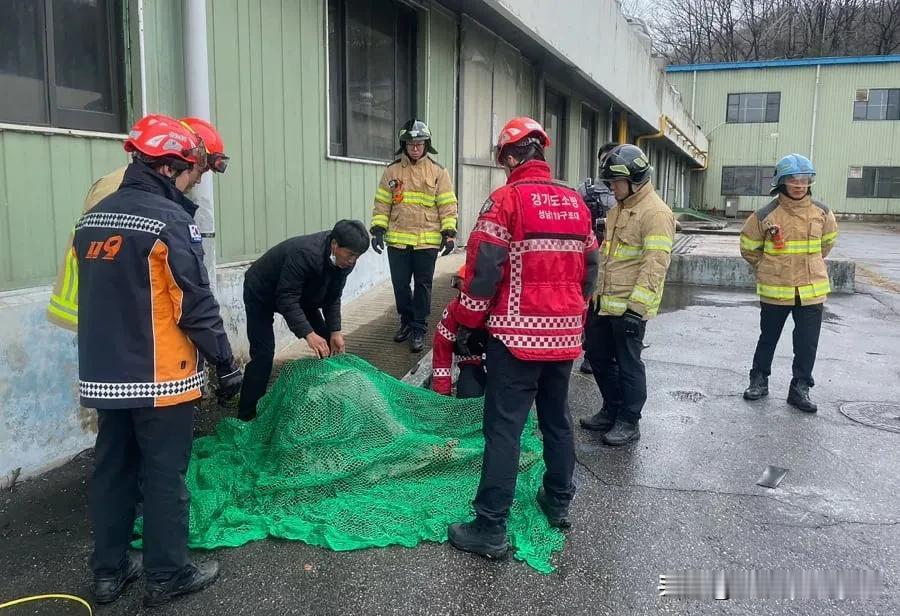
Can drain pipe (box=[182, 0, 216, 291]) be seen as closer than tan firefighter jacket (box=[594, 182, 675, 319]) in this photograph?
No

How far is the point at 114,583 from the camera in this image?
281 cm

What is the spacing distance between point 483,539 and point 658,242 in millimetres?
2229

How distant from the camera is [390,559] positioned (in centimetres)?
315

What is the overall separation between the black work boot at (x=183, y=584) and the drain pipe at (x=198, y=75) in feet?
8.17

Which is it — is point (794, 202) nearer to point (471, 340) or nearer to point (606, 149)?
point (606, 149)

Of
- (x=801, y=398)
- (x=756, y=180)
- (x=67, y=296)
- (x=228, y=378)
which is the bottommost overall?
(x=801, y=398)

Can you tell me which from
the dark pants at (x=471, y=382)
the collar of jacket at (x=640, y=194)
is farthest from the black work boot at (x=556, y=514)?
the collar of jacket at (x=640, y=194)

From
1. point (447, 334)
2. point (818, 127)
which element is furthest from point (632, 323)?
point (818, 127)

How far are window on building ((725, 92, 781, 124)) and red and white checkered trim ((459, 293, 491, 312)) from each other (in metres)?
36.8

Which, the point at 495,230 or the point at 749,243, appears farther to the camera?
the point at 749,243

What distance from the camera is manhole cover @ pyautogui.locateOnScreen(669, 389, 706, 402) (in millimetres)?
5746

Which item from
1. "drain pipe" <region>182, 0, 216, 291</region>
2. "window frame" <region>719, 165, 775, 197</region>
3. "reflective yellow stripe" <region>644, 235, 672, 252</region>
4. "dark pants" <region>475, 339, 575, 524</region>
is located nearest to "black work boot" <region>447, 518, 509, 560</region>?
"dark pants" <region>475, 339, 575, 524</region>

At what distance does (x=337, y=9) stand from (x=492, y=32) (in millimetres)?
3848

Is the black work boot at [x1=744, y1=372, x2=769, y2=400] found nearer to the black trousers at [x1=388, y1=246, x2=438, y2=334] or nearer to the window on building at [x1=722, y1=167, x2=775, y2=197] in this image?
the black trousers at [x1=388, y1=246, x2=438, y2=334]
